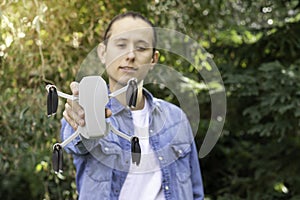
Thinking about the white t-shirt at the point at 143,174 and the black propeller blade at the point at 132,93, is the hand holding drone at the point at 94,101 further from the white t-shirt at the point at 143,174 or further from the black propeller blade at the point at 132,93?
the white t-shirt at the point at 143,174

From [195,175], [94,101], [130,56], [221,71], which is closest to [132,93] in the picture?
[94,101]

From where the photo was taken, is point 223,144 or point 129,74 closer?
point 129,74

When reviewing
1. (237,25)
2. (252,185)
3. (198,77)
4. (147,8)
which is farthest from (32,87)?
(252,185)

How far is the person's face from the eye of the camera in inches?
62.7

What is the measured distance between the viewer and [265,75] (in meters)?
2.81

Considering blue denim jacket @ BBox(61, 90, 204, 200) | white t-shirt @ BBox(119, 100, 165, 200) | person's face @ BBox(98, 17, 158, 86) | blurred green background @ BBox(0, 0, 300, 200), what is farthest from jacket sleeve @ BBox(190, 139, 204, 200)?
blurred green background @ BBox(0, 0, 300, 200)

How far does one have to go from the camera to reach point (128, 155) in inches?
62.8

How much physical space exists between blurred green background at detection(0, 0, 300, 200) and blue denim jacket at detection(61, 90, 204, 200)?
33.2 inches

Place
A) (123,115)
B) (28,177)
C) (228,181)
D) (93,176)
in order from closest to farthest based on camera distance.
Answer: (93,176)
(123,115)
(228,181)
(28,177)

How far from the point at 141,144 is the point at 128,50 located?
282 mm

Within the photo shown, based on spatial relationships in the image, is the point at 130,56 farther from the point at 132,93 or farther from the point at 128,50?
the point at 132,93

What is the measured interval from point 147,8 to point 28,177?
2.20 metres

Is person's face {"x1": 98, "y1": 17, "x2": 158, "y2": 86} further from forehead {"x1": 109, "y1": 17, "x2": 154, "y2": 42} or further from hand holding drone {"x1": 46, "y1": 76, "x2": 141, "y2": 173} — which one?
hand holding drone {"x1": 46, "y1": 76, "x2": 141, "y2": 173}

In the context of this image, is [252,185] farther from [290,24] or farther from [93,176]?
[93,176]
